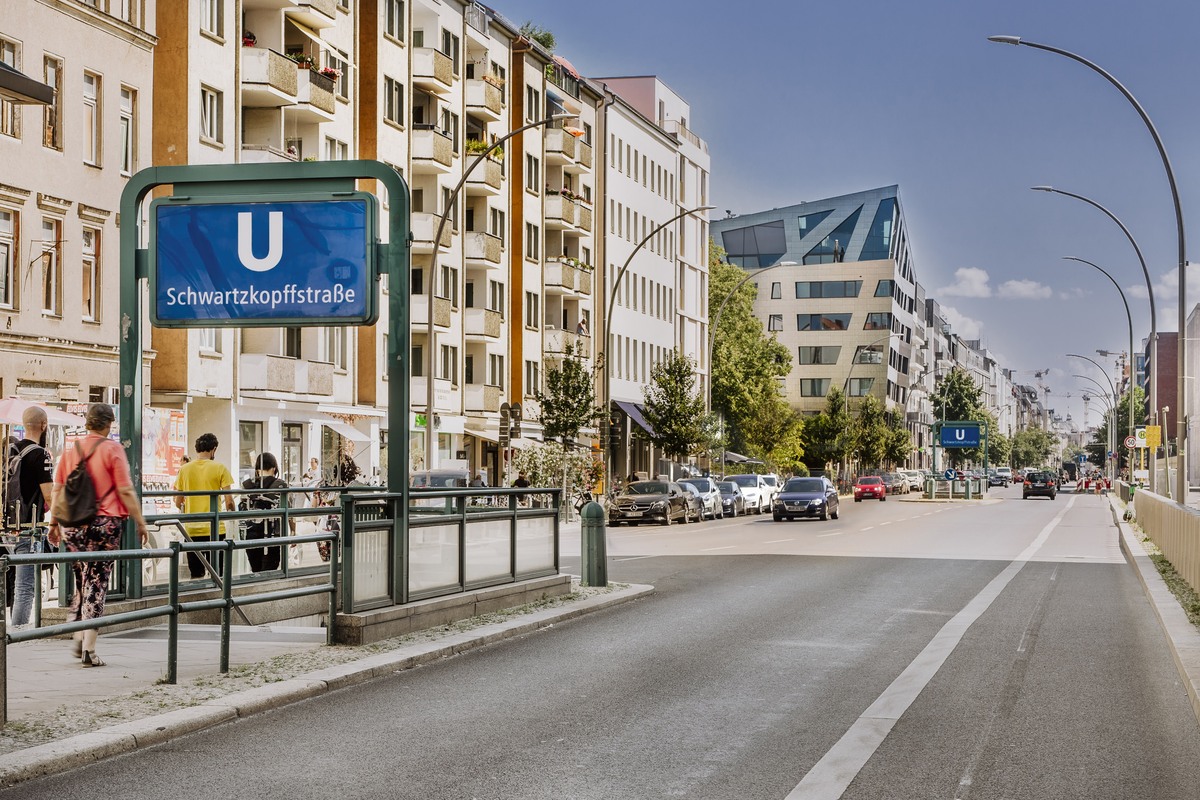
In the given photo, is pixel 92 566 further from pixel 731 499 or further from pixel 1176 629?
pixel 731 499

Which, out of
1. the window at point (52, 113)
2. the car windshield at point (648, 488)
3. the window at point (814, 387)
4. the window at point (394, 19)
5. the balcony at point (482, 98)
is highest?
the window at point (394, 19)

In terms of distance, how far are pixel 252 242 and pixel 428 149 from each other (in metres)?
42.6

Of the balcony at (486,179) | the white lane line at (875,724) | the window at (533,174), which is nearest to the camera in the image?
the white lane line at (875,724)

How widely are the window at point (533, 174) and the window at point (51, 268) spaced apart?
115 ft

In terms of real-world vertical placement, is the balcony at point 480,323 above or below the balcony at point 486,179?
below

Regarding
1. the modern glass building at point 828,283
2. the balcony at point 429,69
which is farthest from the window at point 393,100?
the modern glass building at point 828,283

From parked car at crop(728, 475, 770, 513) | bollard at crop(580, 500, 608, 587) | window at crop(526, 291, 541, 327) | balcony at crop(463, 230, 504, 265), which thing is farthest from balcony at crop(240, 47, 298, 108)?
bollard at crop(580, 500, 608, 587)

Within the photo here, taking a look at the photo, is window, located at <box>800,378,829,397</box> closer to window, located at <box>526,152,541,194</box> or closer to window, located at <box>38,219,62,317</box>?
window, located at <box>526,152,541,194</box>

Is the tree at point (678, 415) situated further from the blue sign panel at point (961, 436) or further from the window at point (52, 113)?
the window at point (52, 113)

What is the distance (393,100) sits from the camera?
181 feet

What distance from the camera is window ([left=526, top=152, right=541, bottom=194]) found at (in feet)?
224

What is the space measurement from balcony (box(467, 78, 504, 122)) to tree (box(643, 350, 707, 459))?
14.0 metres

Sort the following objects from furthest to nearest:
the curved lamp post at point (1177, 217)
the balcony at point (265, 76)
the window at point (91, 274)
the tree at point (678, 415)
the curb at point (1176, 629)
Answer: the tree at point (678, 415), the balcony at point (265, 76), the window at point (91, 274), the curved lamp post at point (1177, 217), the curb at point (1176, 629)

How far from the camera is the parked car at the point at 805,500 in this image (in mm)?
54406
